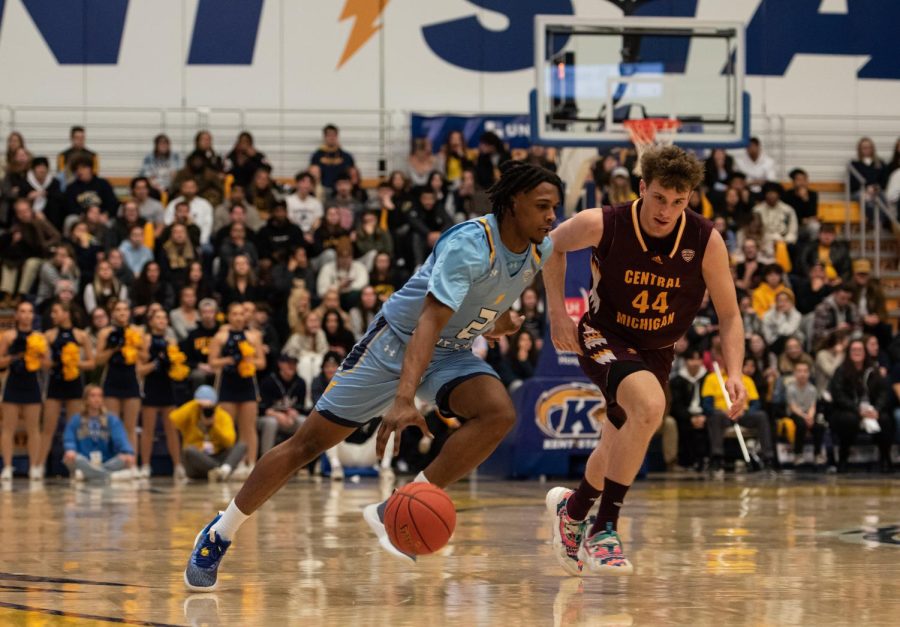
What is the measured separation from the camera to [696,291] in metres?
7.25

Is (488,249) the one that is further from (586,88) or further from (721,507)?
(586,88)

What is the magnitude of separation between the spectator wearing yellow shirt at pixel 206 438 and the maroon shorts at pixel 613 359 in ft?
31.9

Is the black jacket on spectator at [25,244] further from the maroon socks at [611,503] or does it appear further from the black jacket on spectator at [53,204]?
the maroon socks at [611,503]

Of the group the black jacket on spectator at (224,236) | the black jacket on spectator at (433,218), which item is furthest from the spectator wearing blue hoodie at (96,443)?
the black jacket on spectator at (433,218)

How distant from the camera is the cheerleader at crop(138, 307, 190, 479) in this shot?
17188mm

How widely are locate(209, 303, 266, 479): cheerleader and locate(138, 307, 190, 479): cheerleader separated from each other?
22.5 inches

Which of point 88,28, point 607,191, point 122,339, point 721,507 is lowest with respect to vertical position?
point 721,507

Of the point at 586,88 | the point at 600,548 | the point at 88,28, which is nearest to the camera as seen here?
the point at 600,548

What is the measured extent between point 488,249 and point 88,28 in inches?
752

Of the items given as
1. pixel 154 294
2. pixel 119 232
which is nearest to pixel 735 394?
pixel 154 294

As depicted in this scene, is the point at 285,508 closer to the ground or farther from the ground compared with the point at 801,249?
closer to the ground

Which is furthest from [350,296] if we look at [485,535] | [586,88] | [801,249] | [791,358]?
[485,535]

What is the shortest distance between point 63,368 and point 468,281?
11534 mm

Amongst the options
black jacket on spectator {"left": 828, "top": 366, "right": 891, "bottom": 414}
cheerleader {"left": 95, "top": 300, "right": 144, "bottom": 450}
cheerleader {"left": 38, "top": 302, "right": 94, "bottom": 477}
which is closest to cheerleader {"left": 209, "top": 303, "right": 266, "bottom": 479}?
cheerleader {"left": 95, "top": 300, "right": 144, "bottom": 450}
